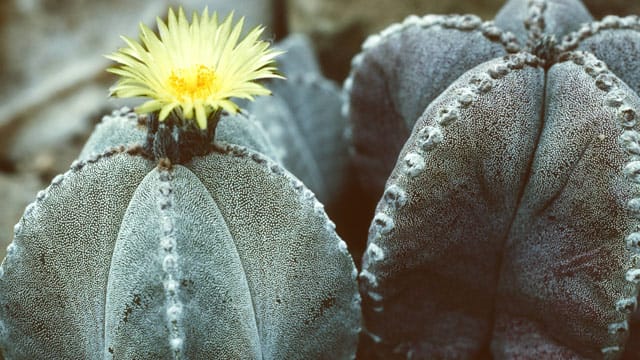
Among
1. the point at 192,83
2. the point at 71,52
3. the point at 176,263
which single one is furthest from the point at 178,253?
the point at 71,52

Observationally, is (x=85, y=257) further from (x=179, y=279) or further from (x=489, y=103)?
(x=489, y=103)

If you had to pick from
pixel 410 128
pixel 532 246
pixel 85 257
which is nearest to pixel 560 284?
pixel 532 246

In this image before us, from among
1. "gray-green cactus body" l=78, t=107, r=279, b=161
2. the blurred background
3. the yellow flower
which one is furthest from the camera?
the blurred background

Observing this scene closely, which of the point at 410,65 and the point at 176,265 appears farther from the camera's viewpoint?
the point at 410,65

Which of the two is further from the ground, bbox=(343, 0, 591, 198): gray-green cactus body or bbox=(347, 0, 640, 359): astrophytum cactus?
bbox=(343, 0, 591, 198): gray-green cactus body

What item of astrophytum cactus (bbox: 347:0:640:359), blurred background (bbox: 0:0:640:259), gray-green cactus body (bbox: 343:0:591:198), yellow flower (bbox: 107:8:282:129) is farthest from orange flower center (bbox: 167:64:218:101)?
blurred background (bbox: 0:0:640:259)

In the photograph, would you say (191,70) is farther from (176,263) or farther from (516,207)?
(516,207)

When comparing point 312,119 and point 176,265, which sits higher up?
point 312,119

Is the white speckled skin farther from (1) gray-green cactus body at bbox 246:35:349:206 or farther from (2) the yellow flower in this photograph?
(1) gray-green cactus body at bbox 246:35:349:206
